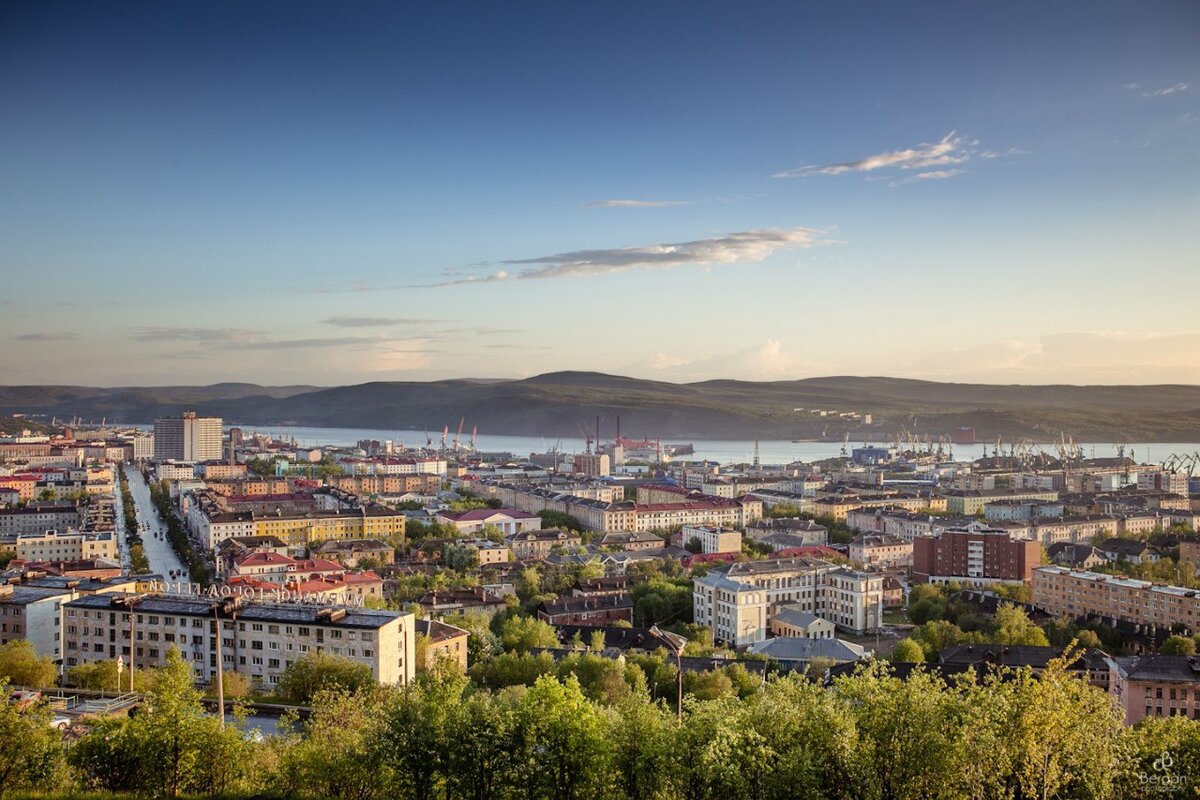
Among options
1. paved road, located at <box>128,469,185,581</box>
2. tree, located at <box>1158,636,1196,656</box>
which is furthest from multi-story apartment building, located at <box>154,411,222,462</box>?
tree, located at <box>1158,636,1196,656</box>

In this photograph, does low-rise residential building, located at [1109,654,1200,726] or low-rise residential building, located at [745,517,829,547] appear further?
low-rise residential building, located at [745,517,829,547]

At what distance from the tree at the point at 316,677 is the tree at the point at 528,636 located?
385 cm

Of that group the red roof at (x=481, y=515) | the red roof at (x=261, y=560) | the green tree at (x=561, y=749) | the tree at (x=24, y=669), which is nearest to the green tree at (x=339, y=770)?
the green tree at (x=561, y=749)

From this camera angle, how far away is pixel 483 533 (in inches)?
1127

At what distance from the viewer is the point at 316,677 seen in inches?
408

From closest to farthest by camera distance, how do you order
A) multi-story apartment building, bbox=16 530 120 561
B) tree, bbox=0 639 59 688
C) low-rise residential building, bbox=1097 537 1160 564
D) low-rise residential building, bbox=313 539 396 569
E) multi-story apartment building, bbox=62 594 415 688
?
tree, bbox=0 639 59 688
multi-story apartment building, bbox=62 594 415 688
multi-story apartment building, bbox=16 530 120 561
low-rise residential building, bbox=313 539 396 569
low-rise residential building, bbox=1097 537 1160 564

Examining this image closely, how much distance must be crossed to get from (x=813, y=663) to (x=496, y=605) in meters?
6.14

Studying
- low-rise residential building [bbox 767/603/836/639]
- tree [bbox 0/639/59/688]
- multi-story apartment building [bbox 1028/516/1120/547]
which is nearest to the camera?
tree [bbox 0/639/59/688]

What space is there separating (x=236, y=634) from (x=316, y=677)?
84.2 inches

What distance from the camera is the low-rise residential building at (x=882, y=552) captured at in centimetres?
2609

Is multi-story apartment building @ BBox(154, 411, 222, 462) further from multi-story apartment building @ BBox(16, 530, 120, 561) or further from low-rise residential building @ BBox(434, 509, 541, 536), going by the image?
multi-story apartment building @ BBox(16, 530, 120, 561)

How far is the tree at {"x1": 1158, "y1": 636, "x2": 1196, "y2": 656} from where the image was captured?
48.3 ft

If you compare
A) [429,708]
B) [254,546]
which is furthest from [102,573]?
[429,708]

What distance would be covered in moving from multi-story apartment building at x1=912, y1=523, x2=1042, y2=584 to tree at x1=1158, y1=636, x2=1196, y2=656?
7.26 metres
